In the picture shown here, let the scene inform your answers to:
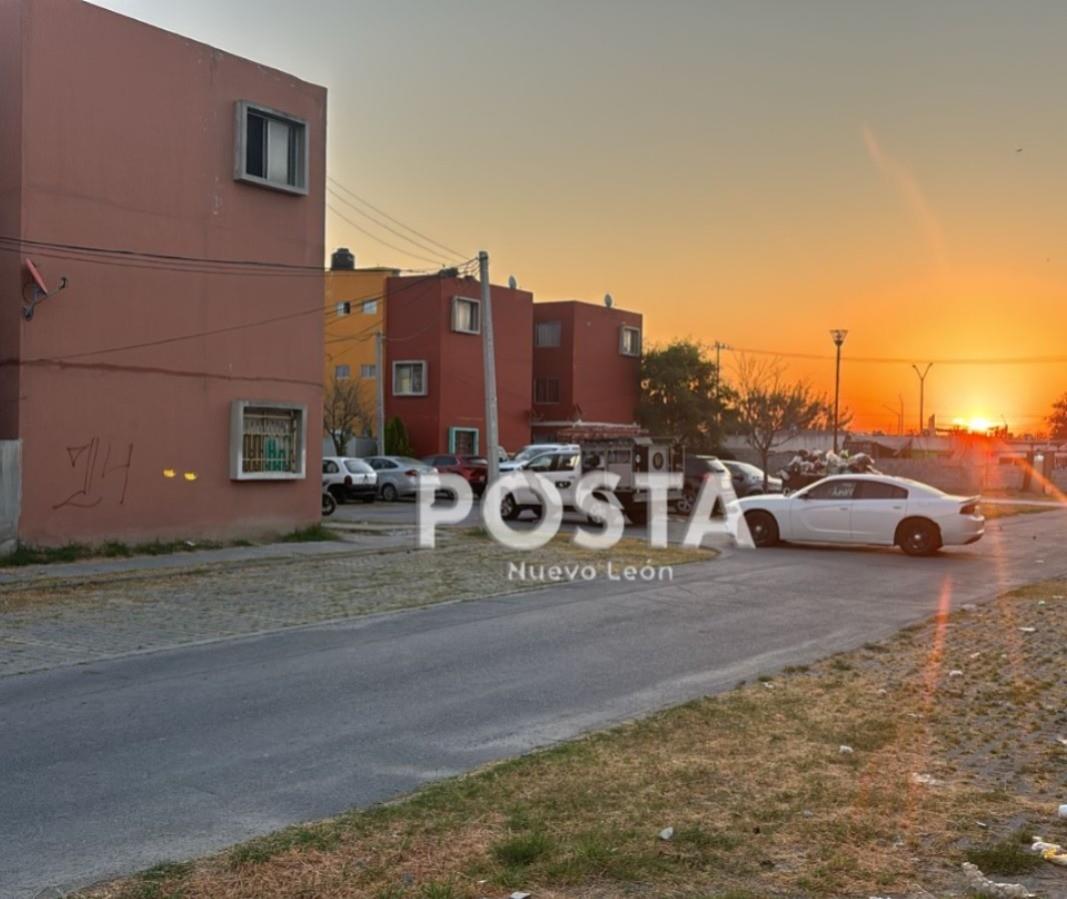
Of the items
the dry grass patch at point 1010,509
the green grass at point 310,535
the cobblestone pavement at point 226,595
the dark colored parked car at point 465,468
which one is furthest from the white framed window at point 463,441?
the cobblestone pavement at point 226,595

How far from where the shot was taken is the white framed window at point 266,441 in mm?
20625

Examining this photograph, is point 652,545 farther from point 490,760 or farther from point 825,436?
point 825,436

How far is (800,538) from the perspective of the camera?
21.0m

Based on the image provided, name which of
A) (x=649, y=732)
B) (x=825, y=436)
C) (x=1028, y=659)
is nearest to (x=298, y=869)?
(x=649, y=732)

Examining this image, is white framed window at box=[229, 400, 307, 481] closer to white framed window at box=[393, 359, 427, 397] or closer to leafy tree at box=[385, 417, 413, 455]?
leafy tree at box=[385, 417, 413, 455]

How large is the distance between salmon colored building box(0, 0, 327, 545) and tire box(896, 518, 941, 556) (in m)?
11.4

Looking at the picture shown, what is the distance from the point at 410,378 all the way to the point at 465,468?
11.8 metres

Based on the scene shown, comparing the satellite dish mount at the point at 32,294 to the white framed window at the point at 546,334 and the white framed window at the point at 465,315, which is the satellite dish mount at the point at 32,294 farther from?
the white framed window at the point at 546,334

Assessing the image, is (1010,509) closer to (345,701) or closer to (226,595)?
(226,595)

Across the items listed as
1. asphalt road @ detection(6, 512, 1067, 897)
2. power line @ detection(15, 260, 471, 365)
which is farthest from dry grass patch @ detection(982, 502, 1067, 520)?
power line @ detection(15, 260, 471, 365)

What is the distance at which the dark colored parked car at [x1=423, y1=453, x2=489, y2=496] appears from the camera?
129ft

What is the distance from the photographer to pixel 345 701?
8391 millimetres

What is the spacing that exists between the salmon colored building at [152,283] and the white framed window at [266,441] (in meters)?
0.04

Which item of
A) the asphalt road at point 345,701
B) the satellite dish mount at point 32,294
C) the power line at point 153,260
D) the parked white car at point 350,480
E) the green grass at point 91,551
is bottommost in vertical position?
the asphalt road at point 345,701
